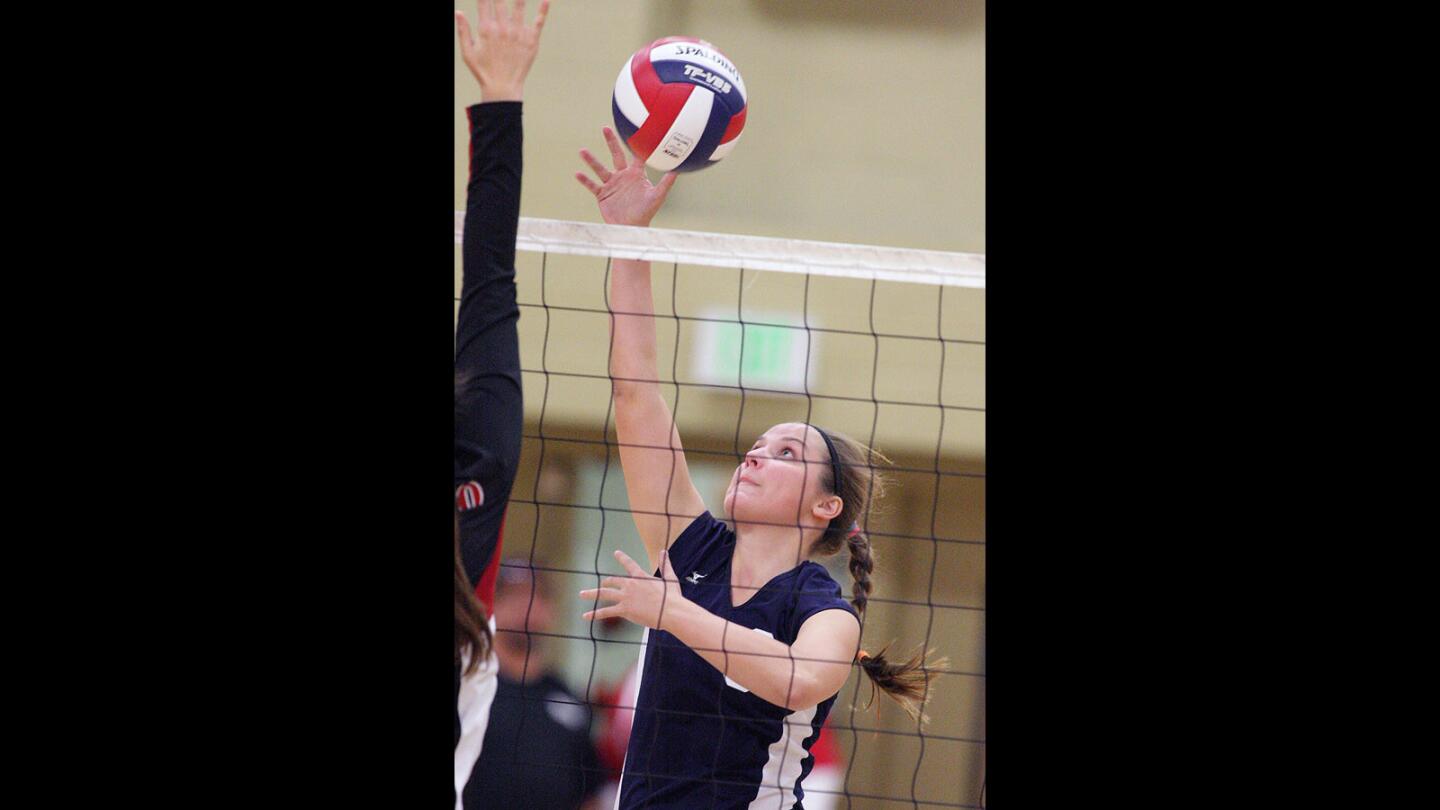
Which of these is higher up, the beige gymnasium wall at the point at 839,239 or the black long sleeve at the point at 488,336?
the beige gymnasium wall at the point at 839,239

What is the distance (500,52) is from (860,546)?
1.64m

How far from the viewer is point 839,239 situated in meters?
6.76

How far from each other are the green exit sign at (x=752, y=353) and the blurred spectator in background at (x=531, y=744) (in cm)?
157

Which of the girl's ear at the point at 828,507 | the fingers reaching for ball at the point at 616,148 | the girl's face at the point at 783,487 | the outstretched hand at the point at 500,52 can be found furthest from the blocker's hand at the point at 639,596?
the fingers reaching for ball at the point at 616,148

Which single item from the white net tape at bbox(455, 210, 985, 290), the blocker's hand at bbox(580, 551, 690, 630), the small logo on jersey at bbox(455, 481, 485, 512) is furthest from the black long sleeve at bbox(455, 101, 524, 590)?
the white net tape at bbox(455, 210, 985, 290)

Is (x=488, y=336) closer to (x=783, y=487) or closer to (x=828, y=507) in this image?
(x=783, y=487)

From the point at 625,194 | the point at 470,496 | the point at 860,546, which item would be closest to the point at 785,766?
the point at 860,546

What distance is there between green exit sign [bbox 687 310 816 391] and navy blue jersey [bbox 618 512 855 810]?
10.7 feet

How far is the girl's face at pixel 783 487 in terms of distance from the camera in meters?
3.34

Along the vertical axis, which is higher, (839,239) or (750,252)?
(839,239)

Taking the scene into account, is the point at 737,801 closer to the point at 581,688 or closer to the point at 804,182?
the point at 581,688

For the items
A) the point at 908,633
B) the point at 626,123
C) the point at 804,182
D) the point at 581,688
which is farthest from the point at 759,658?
the point at 804,182

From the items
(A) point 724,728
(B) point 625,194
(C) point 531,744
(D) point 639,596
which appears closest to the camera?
(D) point 639,596

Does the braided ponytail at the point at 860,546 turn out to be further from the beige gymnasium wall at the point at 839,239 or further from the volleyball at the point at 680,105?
the beige gymnasium wall at the point at 839,239
